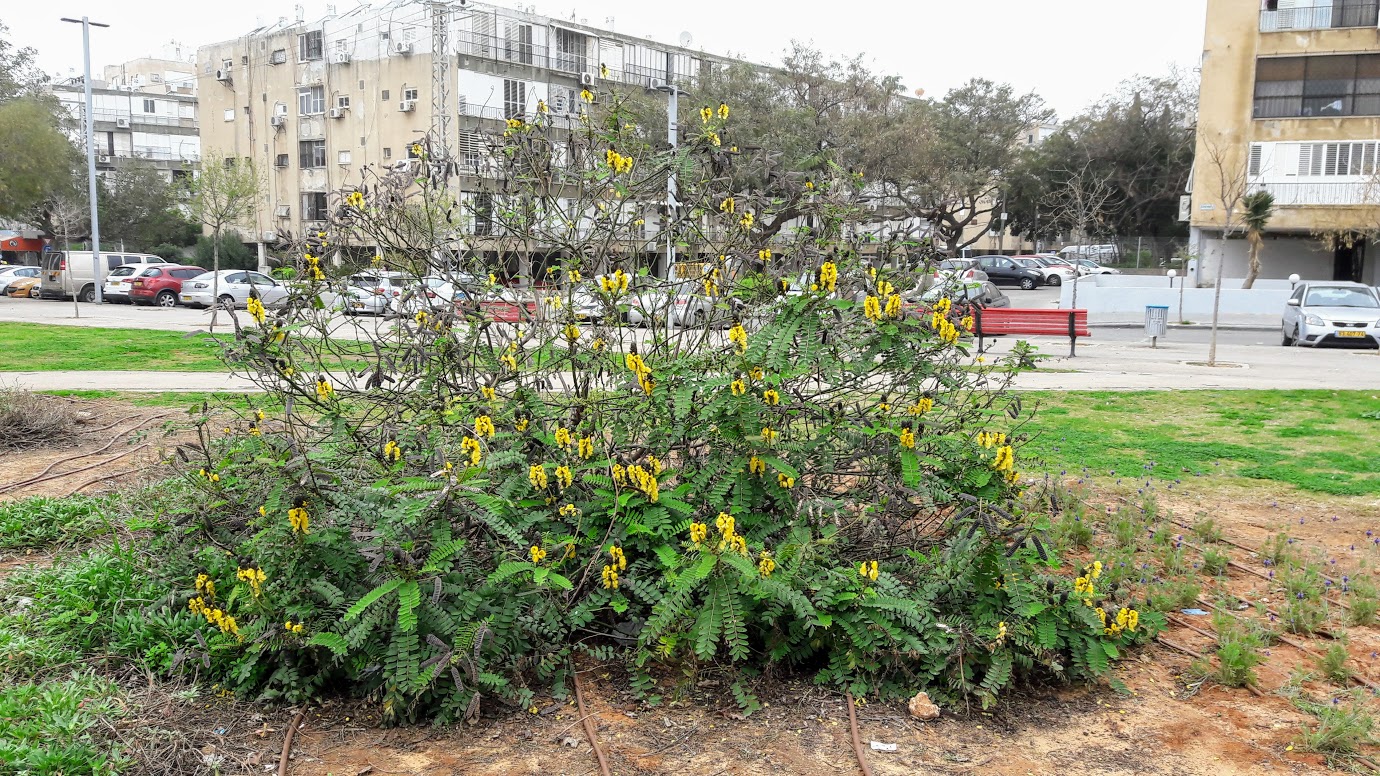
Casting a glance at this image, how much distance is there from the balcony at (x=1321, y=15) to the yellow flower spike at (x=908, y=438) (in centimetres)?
3768

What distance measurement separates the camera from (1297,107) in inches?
1398

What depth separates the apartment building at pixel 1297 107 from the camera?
115ft

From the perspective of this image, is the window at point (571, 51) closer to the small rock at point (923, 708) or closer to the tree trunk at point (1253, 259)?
the tree trunk at point (1253, 259)

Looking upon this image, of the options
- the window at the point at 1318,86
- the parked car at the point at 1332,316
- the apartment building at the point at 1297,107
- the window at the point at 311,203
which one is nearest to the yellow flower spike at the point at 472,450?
the parked car at the point at 1332,316

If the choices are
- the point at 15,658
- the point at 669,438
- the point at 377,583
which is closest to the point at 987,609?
the point at 669,438

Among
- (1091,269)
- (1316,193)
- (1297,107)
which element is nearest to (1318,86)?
(1297,107)

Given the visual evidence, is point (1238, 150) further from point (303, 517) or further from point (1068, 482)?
point (303, 517)

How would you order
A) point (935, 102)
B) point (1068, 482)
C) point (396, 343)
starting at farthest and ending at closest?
point (935, 102) < point (1068, 482) < point (396, 343)

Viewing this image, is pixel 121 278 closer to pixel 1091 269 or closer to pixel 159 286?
pixel 159 286

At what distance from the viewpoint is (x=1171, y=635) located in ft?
16.2

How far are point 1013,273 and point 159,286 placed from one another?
33.5 metres

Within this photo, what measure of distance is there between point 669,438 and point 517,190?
1.64m

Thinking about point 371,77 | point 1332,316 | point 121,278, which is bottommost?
point 1332,316

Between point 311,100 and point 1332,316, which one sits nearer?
point 1332,316
